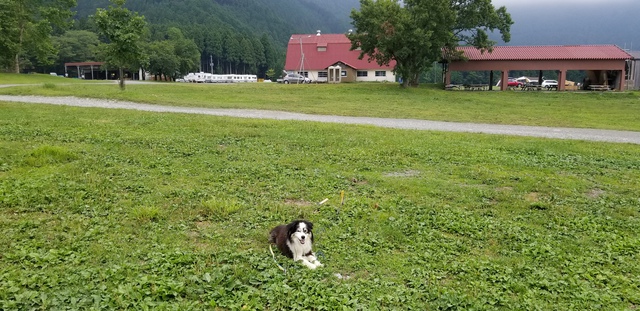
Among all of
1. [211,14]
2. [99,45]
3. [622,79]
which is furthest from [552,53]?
[211,14]

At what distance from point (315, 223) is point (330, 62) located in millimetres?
60580

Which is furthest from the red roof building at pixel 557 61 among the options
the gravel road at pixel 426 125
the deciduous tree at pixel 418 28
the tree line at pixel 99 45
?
the tree line at pixel 99 45

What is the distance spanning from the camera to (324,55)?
66.6m

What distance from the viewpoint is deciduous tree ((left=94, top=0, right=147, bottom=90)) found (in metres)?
25.6

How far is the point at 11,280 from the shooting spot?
13.7 feet

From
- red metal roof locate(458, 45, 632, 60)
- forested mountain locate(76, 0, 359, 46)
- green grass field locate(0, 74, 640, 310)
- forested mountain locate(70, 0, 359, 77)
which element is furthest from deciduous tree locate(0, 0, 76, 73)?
forested mountain locate(76, 0, 359, 46)

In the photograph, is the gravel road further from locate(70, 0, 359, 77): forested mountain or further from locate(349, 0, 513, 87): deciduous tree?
locate(70, 0, 359, 77): forested mountain

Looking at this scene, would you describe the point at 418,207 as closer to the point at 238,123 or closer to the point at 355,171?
the point at 355,171

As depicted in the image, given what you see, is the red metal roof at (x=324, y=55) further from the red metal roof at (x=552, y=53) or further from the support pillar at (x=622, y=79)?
the support pillar at (x=622, y=79)

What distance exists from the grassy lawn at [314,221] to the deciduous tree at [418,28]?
2991 cm

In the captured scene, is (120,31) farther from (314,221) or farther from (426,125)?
(314,221)

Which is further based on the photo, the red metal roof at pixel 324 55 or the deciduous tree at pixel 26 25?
the red metal roof at pixel 324 55

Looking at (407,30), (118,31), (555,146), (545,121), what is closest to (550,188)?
(555,146)

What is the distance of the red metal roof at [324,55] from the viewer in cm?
6456
